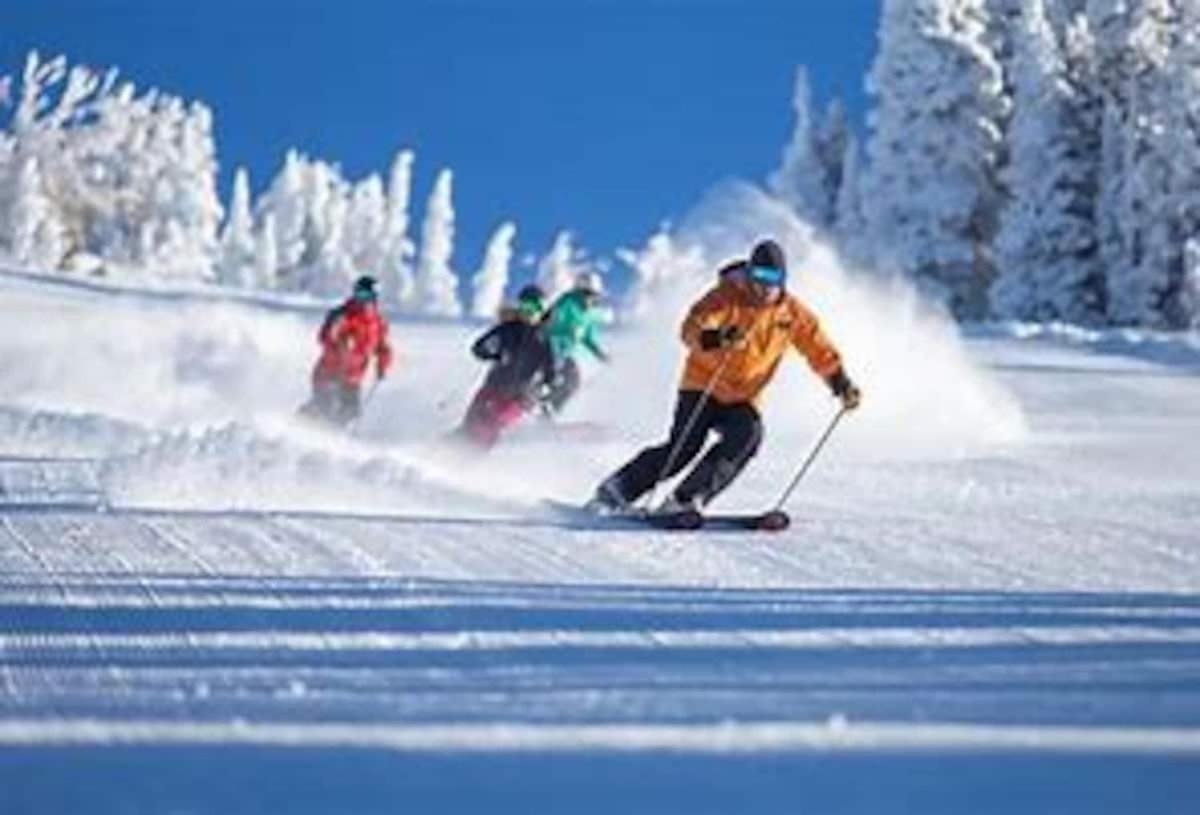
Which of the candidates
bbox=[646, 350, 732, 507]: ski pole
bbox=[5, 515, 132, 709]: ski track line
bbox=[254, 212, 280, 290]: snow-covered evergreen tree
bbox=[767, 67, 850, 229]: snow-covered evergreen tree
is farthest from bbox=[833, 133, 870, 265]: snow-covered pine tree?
bbox=[254, 212, 280, 290]: snow-covered evergreen tree

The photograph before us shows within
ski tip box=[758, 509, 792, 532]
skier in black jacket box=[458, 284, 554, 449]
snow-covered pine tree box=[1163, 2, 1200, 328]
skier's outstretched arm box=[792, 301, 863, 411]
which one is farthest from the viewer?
snow-covered pine tree box=[1163, 2, 1200, 328]

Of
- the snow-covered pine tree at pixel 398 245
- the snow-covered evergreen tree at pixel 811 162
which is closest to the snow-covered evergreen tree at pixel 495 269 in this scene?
the snow-covered pine tree at pixel 398 245

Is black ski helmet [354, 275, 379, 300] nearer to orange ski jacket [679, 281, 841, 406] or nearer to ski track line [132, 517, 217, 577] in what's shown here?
orange ski jacket [679, 281, 841, 406]

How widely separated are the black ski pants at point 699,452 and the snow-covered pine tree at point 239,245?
332 feet

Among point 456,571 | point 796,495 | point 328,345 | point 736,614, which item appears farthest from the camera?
point 328,345

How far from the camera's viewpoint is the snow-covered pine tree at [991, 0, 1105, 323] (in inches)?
1902

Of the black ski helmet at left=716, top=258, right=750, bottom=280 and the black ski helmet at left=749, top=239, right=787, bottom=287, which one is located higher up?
the black ski helmet at left=749, top=239, right=787, bottom=287

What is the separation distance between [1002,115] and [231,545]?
151 feet

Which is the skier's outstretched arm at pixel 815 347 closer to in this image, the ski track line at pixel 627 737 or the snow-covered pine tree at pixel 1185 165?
the ski track line at pixel 627 737

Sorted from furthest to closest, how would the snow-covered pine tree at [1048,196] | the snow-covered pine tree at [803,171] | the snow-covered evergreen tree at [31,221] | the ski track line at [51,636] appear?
the snow-covered evergreen tree at [31,221], the snow-covered pine tree at [803,171], the snow-covered pine tree at [1048,196], the ski track line at [51,636]

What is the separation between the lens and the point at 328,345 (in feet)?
61.6

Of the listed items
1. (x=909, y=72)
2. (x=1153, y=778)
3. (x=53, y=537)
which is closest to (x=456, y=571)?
(x=53, y=537)

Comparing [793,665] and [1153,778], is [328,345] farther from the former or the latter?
[1153,778]

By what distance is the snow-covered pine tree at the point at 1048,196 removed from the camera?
159 feet
